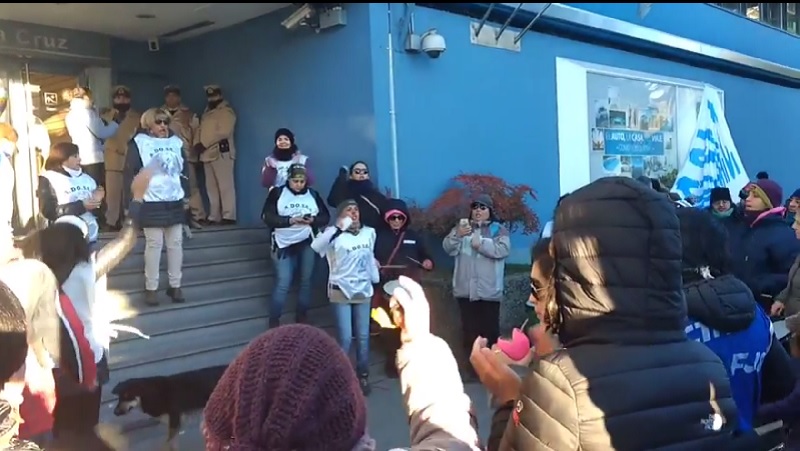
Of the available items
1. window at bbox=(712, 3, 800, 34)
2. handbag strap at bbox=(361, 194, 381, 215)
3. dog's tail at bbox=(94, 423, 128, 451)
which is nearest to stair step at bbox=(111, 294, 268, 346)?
dog's tail at bbox=(94, 423, 128, 451)

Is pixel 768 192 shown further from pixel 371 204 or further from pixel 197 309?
pixel 197 309

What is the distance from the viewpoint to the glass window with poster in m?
11.1

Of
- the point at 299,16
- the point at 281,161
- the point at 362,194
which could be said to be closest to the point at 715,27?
the point at 299,16

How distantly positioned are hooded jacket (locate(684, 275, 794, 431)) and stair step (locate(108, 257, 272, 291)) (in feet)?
19.5

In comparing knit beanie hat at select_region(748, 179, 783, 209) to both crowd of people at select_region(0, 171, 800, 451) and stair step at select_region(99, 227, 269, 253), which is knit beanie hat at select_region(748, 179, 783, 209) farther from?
stair step at select_region(99, 227, 269, 253)

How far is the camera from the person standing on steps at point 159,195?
710 cm

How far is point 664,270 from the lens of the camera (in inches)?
74.2

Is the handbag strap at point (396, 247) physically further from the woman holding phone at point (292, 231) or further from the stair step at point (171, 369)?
the stair step at point (171, 369)

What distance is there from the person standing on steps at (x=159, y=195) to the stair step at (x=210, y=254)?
47 cm

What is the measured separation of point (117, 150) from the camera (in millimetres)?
9273

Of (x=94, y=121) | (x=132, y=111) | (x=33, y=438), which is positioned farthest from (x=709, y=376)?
(x=132, y=111)

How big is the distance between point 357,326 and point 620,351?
515 centimetres

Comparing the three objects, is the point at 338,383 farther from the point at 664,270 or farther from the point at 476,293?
the point at 476,293

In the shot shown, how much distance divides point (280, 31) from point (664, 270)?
8.24m
